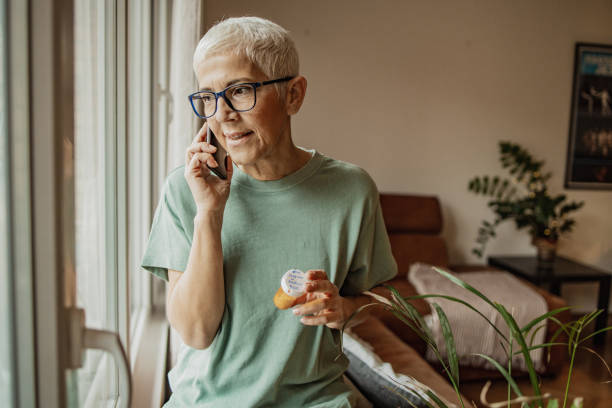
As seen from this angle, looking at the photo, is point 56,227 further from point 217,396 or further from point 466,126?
point 466,126

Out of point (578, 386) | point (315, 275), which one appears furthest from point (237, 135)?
point (578, 386)

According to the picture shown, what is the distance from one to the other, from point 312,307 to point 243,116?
0.42 metres

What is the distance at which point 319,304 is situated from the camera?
878mm

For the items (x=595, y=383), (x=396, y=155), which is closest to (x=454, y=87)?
(x=396, y=155)

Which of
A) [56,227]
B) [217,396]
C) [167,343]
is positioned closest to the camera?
[56,227]

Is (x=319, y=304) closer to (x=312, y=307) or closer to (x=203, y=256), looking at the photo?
(x=312, y=307)

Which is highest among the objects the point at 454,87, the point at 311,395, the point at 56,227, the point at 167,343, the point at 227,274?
the point at 454,87

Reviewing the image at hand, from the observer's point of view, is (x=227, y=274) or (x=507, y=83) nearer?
(x=227, y=274)

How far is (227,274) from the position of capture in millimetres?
1021

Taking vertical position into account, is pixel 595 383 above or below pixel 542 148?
below

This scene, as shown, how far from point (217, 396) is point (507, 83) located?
357 centimetres

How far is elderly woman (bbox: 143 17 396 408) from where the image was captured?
3.01 ft

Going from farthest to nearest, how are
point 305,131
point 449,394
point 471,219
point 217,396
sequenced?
point 471,219 → point 305,131 → point 449,394 → point 217,396

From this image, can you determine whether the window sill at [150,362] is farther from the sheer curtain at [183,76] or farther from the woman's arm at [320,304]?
the woman's arm at [320,304]
